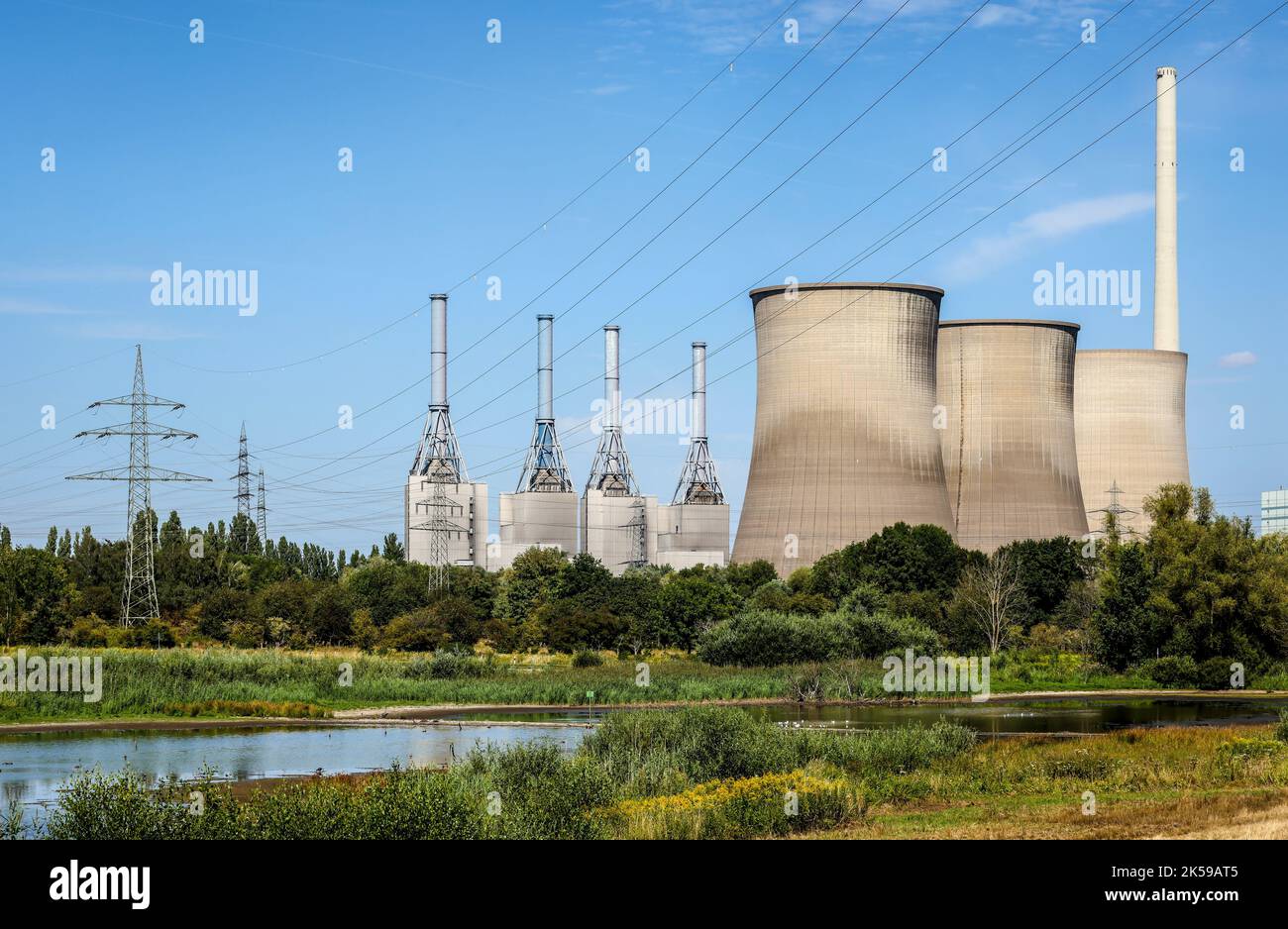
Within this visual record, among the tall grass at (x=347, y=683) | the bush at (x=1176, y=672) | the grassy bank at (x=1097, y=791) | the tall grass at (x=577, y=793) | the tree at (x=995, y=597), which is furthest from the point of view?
the tree at (x=995, y=597)

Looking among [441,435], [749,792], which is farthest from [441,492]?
[749,792]

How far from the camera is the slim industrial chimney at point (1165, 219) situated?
68688 millimetres

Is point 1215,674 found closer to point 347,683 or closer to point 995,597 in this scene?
point 995,597

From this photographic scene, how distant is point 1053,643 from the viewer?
1871 inches

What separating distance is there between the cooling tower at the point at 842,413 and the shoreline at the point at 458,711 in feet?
50.9

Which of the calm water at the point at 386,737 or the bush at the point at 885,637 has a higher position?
the bush at the point at 885,637

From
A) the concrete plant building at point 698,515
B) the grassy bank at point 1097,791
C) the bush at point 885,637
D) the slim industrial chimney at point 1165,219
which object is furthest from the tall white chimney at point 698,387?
the grassy bank at point 1097,791

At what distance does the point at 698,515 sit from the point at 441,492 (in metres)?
16.6

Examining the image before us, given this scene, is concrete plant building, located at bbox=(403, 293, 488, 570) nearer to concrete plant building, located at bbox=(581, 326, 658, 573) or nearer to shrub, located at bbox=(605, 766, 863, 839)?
concrete plant building, located at bbox=(581, 326, 658, 573)

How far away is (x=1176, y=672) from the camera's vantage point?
39.5 metres

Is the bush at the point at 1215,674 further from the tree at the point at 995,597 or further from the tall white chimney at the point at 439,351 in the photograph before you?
the tall white chimney at the point at 439,351

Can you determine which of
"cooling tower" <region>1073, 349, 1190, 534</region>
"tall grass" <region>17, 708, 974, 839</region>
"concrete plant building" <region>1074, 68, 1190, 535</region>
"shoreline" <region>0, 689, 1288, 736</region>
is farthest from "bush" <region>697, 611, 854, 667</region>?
"cooling tower" <region>1073, 349, 1190, 534</region>

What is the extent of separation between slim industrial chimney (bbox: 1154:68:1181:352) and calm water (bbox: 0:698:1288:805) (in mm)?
38587

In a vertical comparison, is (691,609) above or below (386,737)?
above
